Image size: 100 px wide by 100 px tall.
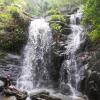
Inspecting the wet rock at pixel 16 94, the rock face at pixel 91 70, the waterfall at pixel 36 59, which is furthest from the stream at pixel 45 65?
the wet rock at pixel 16 94

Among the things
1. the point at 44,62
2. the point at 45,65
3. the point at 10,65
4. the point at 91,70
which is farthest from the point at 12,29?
the point at 91,70

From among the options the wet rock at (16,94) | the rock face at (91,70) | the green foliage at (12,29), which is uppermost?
the green foliage at (12,29)

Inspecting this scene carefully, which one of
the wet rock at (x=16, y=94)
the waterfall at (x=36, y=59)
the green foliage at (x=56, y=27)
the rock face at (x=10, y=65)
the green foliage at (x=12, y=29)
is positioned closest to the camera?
the wet rock at (x=16, y=94)

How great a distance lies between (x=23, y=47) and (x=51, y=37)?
7.71ft

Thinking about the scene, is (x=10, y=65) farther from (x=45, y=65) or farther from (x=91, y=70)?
(x=91, y=70)

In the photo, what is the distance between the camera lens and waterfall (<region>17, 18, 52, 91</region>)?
17594mm

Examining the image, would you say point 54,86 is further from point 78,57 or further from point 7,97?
point 7,97

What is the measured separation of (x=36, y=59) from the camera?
18688mm

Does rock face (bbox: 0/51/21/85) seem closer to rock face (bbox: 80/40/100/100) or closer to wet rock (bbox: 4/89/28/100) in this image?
wet rock (bbox: 4/89/28/100)

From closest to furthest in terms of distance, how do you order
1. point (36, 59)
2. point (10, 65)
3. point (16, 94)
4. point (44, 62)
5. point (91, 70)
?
point (16, 94) < point (91, 70) < point (10, 65) < point (44, 62) < point (36, 59)

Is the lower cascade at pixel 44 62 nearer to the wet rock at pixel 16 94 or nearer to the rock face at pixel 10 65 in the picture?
the rock face at pixel 10 65

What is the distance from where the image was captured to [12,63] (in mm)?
18000

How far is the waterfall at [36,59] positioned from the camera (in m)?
17.6

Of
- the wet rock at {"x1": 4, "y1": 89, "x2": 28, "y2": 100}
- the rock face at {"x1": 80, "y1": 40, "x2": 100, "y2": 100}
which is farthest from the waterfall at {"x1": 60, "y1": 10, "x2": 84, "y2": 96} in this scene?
the wet rock at {"x1": 4, "y1": 89, "x2": 28, "y2": 100}
